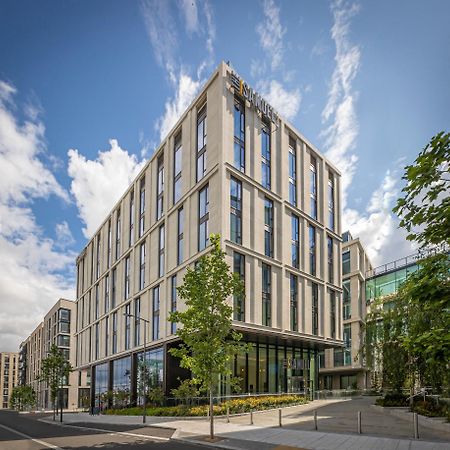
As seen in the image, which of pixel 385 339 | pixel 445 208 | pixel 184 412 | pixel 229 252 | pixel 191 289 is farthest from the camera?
pixel 229 252

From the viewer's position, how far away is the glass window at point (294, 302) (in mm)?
46669

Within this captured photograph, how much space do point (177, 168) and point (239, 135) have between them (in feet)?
31.1

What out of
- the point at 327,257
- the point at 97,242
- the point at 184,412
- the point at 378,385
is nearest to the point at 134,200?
A: the point at 97,242

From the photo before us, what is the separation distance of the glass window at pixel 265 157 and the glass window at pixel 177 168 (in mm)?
8705

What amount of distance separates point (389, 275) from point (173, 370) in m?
39.8

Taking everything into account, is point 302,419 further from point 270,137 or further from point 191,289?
point 270,137

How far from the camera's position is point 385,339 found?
30469 mm

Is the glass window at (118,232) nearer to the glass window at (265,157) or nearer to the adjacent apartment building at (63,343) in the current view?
the glass window at (265,157)

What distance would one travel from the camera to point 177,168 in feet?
163

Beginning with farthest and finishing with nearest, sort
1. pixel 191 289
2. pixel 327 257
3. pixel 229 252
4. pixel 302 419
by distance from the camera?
pixel 327 257
pixel 229 252
pixel 302 419
pixel 191 289

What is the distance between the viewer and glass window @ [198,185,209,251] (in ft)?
138

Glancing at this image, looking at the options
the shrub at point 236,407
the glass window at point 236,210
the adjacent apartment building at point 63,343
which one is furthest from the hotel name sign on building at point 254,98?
the adjacent apartment building at point 63,343

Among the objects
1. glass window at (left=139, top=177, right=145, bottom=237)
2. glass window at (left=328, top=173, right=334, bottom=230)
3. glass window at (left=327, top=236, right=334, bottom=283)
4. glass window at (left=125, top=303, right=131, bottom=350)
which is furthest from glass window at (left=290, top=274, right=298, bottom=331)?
glass window at (left=125, top=303, right=131, bottom=350)

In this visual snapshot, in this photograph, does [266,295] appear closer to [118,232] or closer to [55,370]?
[55,370]
